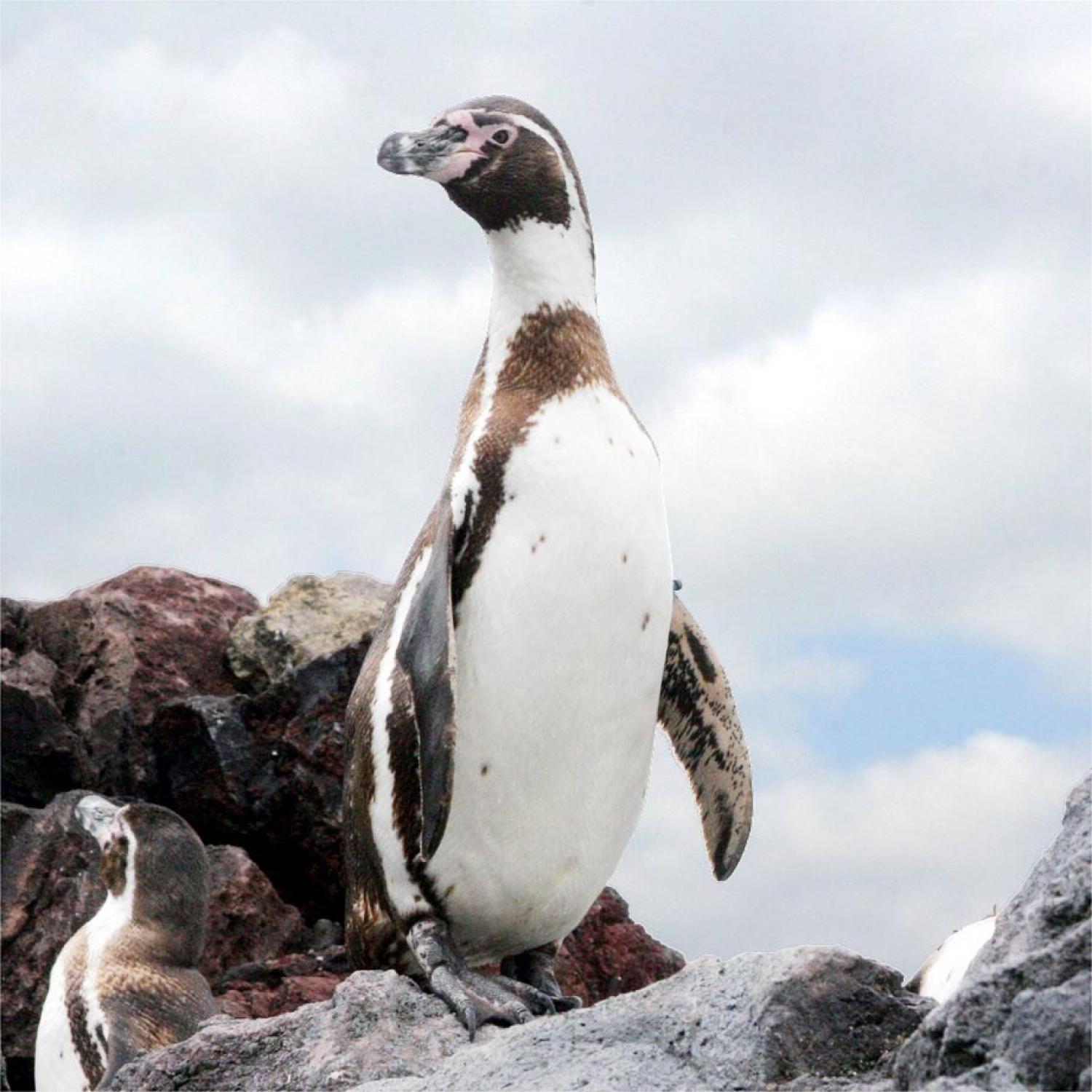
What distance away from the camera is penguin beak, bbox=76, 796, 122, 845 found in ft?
27.9

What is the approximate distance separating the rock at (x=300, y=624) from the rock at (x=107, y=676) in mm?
218

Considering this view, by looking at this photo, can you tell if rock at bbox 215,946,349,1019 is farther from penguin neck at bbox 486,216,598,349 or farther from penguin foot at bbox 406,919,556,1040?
penguin neck at bbox 486,216,598,349

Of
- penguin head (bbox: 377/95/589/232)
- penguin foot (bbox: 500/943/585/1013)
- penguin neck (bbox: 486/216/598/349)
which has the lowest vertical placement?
penguin foot (bbox: 500/943/585/1013)

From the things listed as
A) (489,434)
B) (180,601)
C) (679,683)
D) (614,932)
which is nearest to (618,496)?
(489,434)

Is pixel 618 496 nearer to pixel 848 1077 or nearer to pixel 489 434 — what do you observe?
pixel 489 434

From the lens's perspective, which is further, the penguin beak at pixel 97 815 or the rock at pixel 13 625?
the rock at pixel 13 625

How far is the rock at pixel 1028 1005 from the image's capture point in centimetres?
281

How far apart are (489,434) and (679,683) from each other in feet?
3.78

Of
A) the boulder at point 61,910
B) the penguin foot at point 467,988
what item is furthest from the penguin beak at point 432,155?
the boulder at point 61,910

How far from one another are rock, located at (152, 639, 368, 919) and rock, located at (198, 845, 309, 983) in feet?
2.08

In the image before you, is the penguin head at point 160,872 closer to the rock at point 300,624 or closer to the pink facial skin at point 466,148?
the rock at point 300,624

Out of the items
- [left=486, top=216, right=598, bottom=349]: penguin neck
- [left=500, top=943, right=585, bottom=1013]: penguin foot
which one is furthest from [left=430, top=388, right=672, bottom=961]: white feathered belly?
[left=486, top=216, right=598, bottom=349]: penguin neck

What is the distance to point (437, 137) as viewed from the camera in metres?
5.60

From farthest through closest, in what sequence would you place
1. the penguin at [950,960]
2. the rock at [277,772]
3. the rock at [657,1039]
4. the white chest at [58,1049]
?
1. the rock at [277,772]
2. the white chest at [58,1049]
3. the penguin at [950,960]
4. the rock at [657,1039]
